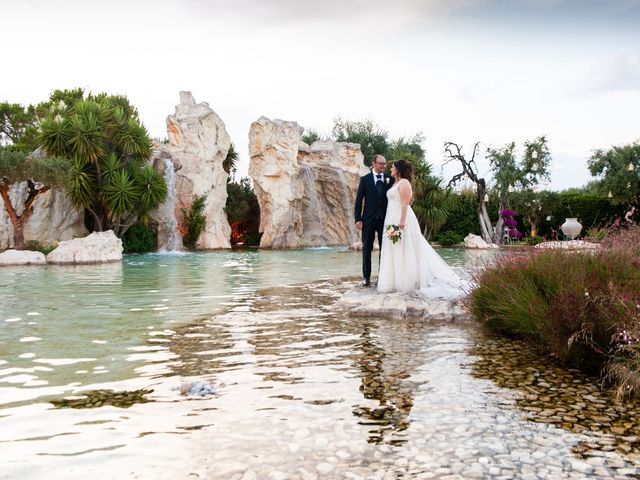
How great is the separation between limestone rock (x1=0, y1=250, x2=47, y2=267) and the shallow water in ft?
43.7

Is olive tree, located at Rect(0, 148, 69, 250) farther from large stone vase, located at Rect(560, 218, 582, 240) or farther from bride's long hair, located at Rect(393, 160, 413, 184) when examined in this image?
large stone vase, located at Rect(560, 218, 582, 240)

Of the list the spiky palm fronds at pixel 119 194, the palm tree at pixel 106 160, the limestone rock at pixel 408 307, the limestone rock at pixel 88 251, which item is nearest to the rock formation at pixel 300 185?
Answer: the palm tree at pixel 106 160

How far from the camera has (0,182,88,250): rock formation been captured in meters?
25.3

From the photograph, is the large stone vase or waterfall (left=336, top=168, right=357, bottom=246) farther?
waterfall (left=336, top=168, right=357, bottom=246)

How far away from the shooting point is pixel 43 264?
2041 centimetres

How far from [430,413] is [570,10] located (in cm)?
1189

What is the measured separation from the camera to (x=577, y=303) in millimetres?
5289

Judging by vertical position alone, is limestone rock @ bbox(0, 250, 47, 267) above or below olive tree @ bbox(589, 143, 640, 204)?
below

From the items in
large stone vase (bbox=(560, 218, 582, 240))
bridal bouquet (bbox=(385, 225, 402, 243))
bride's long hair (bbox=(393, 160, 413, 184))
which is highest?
bride's long hair (bbox=(393, 160, 413, 184))

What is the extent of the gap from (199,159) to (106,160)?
6.54m

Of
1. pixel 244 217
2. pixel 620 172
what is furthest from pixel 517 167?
pixel 244 217

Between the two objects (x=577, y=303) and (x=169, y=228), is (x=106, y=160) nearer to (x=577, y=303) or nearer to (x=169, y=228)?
(x=169, y=228)

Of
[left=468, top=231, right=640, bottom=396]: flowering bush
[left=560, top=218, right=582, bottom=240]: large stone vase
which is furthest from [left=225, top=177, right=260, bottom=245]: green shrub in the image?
[left=468, top=231, right=640, bottom=396]: flowering bush

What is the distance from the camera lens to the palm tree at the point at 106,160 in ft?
83.6
